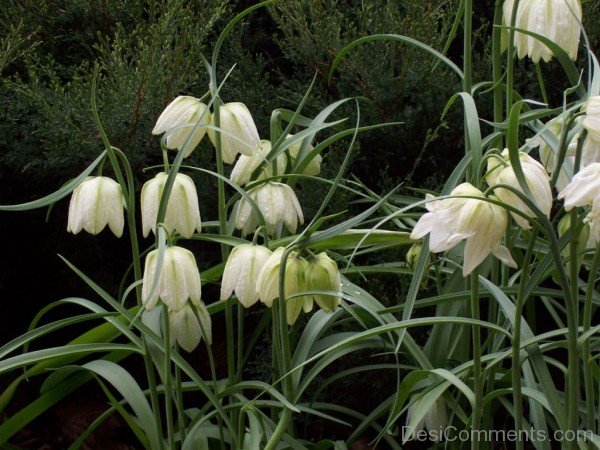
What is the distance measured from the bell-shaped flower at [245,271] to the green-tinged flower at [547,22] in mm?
447

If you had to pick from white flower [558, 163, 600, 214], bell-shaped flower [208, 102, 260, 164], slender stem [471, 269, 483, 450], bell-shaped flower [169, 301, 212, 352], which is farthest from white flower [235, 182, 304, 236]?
white flower [558, 163, 600, 214]

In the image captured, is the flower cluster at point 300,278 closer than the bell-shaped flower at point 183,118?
Yes

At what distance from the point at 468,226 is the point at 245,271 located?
336 mm

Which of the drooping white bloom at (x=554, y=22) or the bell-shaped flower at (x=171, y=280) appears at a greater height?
the drooping white bloom at (x=554, y=22)

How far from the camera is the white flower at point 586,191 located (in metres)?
0.88

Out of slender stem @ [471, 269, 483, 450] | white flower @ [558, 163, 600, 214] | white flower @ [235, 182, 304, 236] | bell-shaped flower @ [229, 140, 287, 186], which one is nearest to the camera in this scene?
white flower @ [558, 163, 600, 214]

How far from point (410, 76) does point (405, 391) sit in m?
0.99

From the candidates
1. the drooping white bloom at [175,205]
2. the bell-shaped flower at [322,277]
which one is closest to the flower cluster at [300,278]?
the bell-shaped flower at [322,277]

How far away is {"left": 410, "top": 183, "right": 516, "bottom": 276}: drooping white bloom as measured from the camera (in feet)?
3.01

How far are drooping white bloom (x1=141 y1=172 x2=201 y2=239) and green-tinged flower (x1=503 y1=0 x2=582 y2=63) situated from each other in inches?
19.3

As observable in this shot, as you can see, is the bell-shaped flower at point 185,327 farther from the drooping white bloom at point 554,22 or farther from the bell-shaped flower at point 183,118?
the drooping white bloom at point 554,22

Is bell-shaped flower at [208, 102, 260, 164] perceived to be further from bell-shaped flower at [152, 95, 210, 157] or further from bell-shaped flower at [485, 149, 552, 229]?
bell-shaped flower at [485, 149, 552, 229]

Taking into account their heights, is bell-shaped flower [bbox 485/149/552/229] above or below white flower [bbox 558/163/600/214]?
below

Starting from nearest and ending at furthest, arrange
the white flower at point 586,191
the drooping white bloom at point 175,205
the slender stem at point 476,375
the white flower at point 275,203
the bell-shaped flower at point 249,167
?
the white flower at point 586,191 < the slender stem at point 476,375 < the drooping white bloom at point 175,205 < the white flower at point 275,203 < the bell-shaped flower at point 249,167
